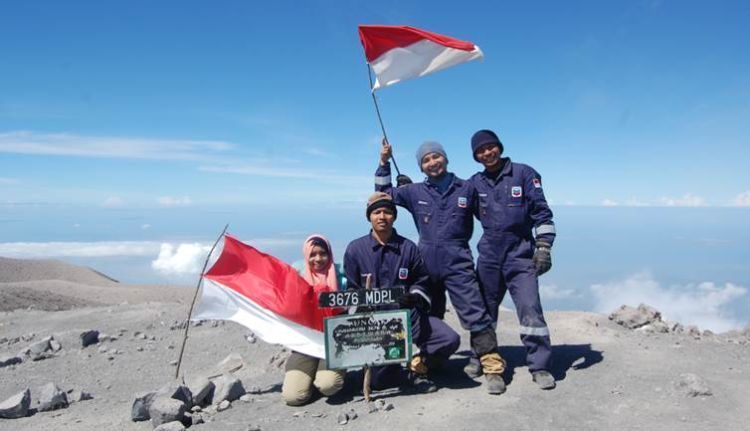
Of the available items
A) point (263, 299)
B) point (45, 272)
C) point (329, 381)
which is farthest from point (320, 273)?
point (45, 272)

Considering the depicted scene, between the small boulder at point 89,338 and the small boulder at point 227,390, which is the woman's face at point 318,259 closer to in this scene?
the small boulder at point 227,390

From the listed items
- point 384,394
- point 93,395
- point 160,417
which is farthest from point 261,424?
point 93,395

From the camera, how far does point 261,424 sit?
16.3 ft

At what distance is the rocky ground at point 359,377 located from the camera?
491 centimetres

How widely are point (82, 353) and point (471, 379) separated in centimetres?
693

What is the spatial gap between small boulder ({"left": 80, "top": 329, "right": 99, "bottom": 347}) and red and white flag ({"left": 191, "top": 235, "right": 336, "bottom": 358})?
461 centimetres

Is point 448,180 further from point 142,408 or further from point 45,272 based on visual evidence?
point 45,272

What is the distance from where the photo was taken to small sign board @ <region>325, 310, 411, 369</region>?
522 cm

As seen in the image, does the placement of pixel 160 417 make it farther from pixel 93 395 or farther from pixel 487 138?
pixel 487 138

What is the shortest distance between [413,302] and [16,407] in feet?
15.1

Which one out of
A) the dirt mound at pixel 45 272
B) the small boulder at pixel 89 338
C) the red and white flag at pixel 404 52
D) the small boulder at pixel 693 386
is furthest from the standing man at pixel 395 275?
the dirt mound at pixel 45 272

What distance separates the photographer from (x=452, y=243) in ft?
19.7

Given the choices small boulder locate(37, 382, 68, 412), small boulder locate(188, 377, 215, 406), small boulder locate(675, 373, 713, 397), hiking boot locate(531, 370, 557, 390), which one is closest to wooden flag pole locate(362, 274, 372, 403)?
small boulder locate(188, 377, 215, 406)

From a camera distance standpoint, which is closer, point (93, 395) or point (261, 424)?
point (261, 424)
